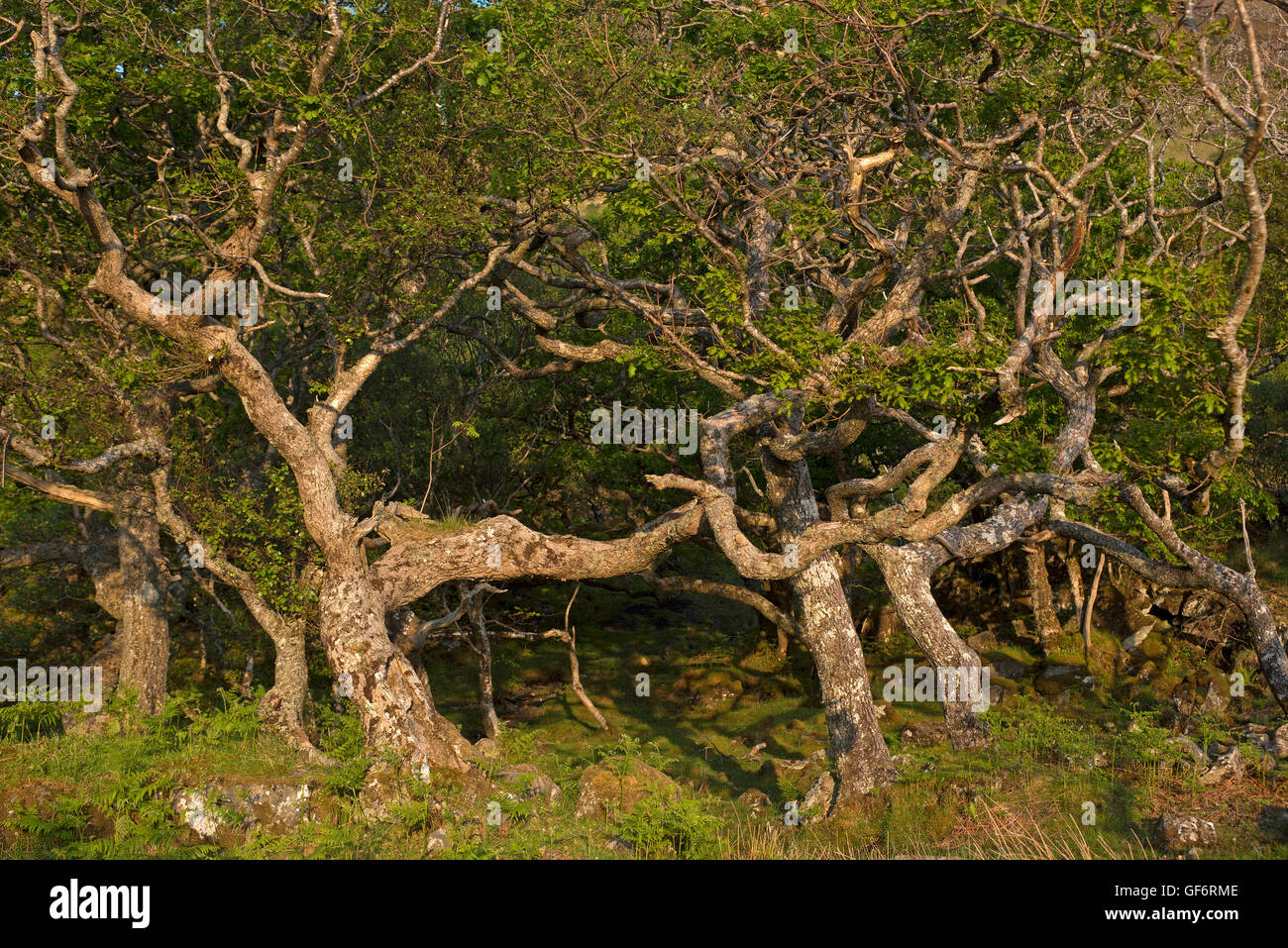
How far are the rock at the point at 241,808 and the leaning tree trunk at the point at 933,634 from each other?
925 centimetres

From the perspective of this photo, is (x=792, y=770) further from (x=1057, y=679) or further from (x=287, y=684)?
(x=287, y=684)

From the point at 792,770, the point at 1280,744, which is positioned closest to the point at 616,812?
the point at 1280,744

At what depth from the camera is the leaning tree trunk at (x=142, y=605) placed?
18078mm

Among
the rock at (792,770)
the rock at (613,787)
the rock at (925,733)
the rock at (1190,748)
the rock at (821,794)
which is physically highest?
the rock at (1190,748)

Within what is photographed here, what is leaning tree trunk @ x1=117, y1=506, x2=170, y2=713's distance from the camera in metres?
18.1

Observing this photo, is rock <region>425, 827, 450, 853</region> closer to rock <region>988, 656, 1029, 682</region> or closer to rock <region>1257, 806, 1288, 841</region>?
rock <region>1257, 806, 1288, 841</region>

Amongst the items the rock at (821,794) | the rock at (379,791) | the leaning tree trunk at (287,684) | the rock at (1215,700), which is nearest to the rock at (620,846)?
the rock at (379,791)

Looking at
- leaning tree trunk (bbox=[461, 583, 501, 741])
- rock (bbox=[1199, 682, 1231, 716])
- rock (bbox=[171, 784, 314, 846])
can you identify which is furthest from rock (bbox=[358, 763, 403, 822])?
rock (bbox=[1199, 682, 1231, 716])

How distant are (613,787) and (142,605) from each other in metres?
9.30

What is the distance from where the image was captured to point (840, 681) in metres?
16.8

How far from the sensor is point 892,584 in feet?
56.6

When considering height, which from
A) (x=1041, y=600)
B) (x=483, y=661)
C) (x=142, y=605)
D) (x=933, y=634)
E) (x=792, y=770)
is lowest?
(x=792, y=770)

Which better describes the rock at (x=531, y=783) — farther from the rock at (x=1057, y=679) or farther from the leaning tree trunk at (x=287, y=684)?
the rock at (x=1057, y=679)

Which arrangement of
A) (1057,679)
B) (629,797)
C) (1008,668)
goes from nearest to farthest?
(629,797) → (1057,679) → (1008,668)
